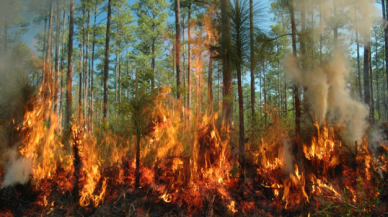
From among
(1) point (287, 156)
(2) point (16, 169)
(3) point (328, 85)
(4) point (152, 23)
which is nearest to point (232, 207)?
(1) point (287, 156)

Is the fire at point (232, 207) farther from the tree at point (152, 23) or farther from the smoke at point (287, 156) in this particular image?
the tree at point (152, 23)

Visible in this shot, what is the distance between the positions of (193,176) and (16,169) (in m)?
3.86

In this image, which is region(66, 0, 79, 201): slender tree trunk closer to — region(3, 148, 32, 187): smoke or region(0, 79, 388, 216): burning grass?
region(0, 79, 388, 216): burning grass

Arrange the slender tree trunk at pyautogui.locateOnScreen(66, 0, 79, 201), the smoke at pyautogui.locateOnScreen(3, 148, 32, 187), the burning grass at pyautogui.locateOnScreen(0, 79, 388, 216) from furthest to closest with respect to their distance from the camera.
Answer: the slender tree trunk at pyautogui.locateOnScreen(66, 0, 79, 201) < the smoke at pyautogui.locateOnScreen(3, 148, 32, 187) < the burning grass at pyautogui.locateOnScreen(0, 79, 388, 216)

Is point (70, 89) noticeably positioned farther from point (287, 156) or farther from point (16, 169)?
point (287, 156)

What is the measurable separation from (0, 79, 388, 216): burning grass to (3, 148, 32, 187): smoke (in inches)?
0.7

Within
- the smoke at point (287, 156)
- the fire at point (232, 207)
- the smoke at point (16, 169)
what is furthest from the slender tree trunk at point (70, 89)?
the smoke at point (287, 156)

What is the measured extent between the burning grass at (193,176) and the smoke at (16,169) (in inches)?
0.7

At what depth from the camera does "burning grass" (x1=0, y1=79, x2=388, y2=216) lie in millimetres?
3877

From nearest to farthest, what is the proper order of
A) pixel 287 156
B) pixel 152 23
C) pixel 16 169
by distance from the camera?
pixel 16 169 < pixel 287 156 < pixel 152 23

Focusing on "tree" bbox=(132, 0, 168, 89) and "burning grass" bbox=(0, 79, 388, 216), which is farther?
"tree" bbox=(132, 0, 168, 89)

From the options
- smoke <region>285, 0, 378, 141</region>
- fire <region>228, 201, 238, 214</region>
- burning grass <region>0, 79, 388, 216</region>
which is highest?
smoke <region>285, 0, 378, 141</region>

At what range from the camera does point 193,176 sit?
429cm

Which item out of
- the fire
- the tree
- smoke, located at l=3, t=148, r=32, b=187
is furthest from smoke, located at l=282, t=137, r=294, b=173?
the tree
